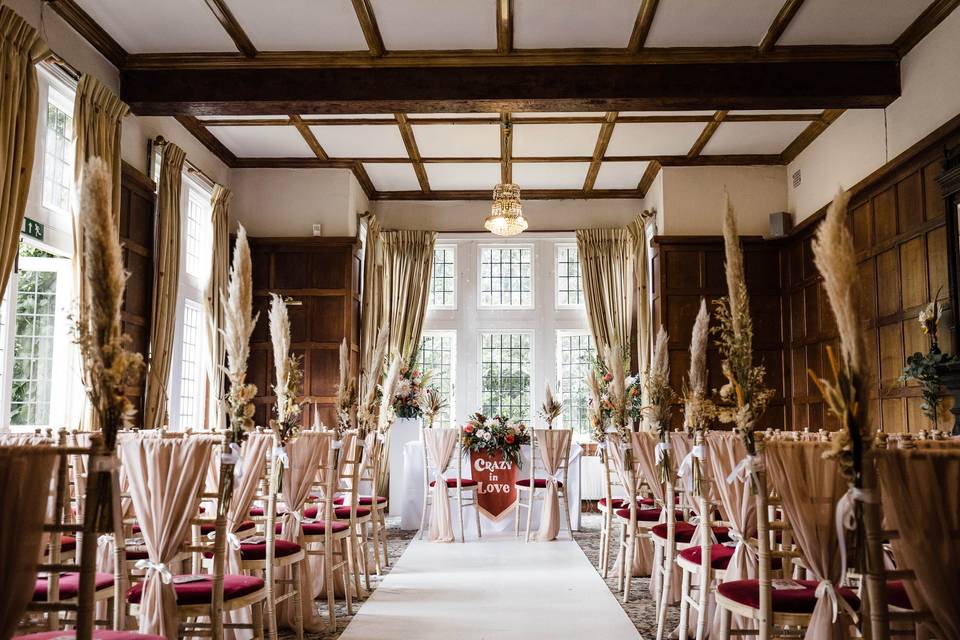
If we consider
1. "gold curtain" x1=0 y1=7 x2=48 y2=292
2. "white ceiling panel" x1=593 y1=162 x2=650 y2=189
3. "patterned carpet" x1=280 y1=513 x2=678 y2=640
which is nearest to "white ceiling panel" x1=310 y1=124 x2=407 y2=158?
"white ceiling panel" x1=593 y1=162 x2=650 y2=189

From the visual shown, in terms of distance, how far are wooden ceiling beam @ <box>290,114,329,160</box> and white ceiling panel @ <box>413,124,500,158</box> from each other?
45.8 inches

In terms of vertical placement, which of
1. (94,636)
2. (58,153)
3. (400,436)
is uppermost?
(58,153)

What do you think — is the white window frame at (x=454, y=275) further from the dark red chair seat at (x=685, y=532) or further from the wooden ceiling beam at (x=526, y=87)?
the dark red chair seat at (x=685, y=532)

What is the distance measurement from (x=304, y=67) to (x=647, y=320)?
18.2 ft

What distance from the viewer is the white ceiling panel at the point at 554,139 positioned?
847 cm

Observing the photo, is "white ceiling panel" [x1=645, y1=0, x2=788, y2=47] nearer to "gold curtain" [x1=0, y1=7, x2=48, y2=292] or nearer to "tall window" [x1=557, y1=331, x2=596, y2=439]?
"gold curtain" [x1=0, y1=7, x2=48, y2=292]

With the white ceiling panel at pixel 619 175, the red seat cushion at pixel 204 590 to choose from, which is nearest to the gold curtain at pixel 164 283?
the red seat cushion at pixel 204 590

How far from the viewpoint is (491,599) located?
5352 mm

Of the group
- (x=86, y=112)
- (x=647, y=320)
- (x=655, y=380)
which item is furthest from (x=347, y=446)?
(x=647, y=320)

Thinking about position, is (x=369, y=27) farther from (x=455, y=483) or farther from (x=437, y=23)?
(x=455, y=483)

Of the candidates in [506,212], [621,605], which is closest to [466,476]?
[506,212]

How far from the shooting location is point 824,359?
812 cm

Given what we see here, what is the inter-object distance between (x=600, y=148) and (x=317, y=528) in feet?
19.2

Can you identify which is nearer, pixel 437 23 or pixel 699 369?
pixel 699 369
